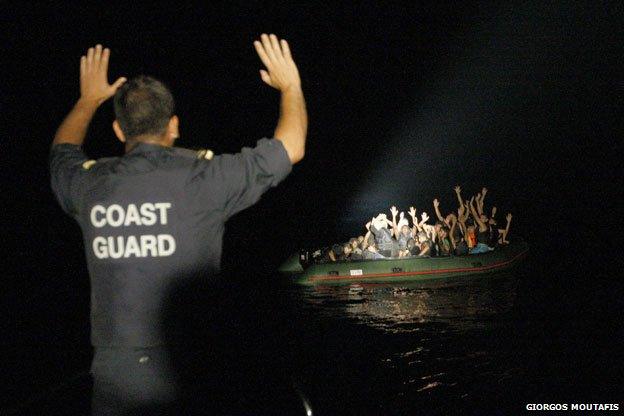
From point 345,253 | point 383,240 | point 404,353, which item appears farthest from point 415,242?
point 404,353

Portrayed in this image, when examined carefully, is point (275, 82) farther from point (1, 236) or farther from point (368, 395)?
point (1, 236)

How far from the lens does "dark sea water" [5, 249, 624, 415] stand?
6.23 meters

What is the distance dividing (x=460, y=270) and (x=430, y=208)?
60065 mm

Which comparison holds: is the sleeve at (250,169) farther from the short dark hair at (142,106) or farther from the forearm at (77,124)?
the forearm at (77,124)

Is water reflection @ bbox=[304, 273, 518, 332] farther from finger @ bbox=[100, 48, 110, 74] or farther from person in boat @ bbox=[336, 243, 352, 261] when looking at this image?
finger @ bbox=[100, 48, 110, 74]

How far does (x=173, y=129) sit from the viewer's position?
1865 millimetres

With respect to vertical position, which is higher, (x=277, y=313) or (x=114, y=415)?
(x=114, y=415)

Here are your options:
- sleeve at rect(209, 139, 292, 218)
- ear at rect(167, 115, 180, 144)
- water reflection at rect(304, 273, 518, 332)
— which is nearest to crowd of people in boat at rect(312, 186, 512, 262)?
water reflection at rect(304, 273, 518, 332)

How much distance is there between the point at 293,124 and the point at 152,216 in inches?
21.5

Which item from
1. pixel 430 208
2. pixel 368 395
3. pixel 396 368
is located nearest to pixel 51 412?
pixel 368 395

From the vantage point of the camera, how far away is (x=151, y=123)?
1756 mm

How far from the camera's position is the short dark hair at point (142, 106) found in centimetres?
173

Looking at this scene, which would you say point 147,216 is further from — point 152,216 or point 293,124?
point 293,124

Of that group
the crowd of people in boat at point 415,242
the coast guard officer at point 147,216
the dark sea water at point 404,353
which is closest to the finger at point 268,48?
the coast guard officer at point 147,216
